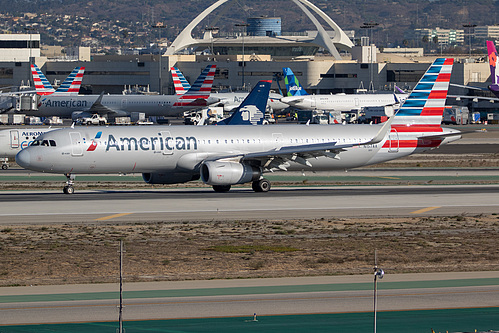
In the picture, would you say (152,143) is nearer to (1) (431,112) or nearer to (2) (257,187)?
(2) (257,187)

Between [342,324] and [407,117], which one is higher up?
[407,117]

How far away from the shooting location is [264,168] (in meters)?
49.3

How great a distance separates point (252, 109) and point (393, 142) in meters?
11.2

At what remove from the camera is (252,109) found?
192ft

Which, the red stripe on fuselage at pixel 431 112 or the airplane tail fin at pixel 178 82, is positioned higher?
the airplane tail fin at pixel 178 82

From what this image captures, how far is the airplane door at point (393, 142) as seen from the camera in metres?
51.8

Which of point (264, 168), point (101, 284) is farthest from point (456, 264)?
point (264, 168)

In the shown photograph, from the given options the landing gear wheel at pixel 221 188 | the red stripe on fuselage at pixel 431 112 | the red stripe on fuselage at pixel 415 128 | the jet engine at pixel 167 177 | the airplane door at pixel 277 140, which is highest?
the red stripe on fuselage at pixel 431 112

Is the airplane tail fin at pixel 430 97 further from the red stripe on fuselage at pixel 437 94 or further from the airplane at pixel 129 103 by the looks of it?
the airplane at pixel 129 103

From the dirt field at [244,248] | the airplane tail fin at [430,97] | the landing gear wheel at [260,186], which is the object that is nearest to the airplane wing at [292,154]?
the landing gear wheel at [260,186]

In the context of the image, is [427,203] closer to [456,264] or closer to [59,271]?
[456,264]

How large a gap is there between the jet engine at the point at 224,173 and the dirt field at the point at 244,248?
8.74 metres

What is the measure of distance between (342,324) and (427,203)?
24.2 m

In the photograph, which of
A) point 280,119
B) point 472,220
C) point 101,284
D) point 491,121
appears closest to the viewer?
point 101,284
